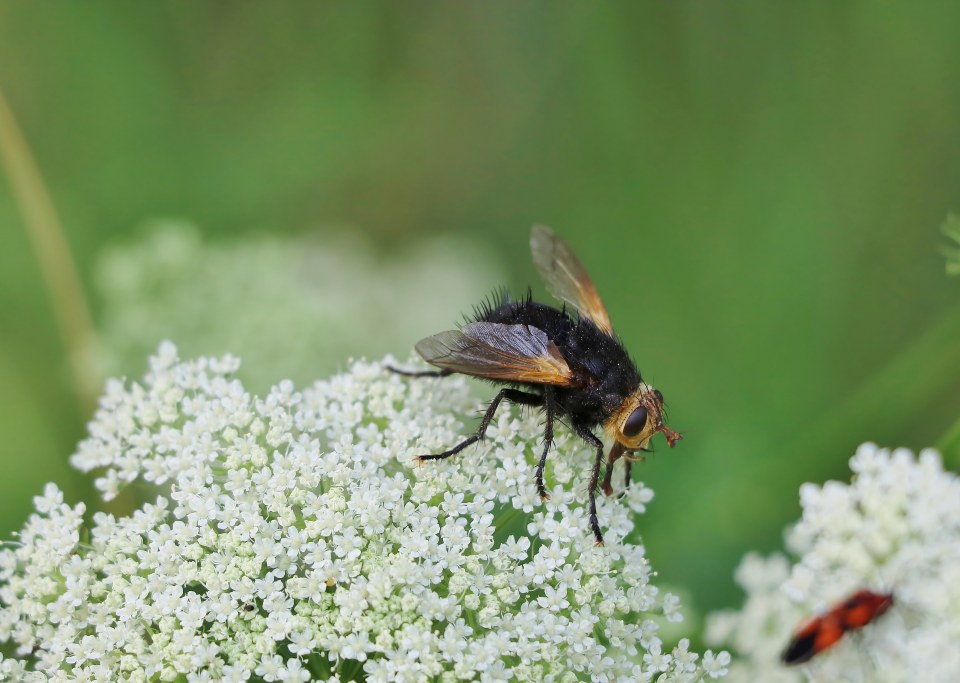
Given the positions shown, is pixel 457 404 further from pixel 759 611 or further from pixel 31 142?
pixel 31 142

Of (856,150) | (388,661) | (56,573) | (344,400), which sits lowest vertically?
(388,661)

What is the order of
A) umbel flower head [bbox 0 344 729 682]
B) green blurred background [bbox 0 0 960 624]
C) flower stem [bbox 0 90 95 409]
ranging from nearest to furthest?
umbel flower head [bbox 0 344 729 682] → flower stem [bbox 0 90 95 409] → green blurred background [bbox 0 0 960 624]

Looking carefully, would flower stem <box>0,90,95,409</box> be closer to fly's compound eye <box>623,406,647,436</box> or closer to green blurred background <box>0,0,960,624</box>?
green blurred background <box>0,0,960,624</box>

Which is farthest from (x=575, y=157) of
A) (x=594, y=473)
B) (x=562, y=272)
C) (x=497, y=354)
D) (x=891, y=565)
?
(x=891, y=565)

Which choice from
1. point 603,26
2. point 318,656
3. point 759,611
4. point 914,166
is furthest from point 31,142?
point 914,166

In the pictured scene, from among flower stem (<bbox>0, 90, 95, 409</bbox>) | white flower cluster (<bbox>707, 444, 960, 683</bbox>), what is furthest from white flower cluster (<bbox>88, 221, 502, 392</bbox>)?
white flower cluster (<bbox>707, 444, 960, 683</bbox>)
